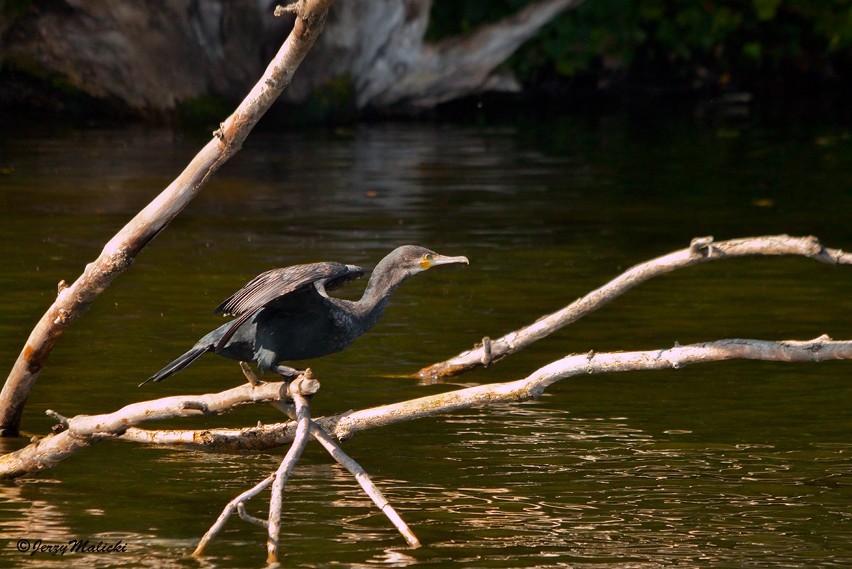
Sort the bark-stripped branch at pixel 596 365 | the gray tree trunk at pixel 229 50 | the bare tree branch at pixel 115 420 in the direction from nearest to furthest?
the bark-stripped branch at pixel 596 365 < the bare tree branch at pixel 115 420 < the gray tree trunk at pixel 229 50

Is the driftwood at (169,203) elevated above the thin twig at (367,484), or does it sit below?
above

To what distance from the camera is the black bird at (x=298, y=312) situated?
200 inches

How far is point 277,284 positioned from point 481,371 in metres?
2.67

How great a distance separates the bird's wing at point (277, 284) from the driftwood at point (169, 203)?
490 mm

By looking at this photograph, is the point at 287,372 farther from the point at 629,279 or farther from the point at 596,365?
the point at 629,279

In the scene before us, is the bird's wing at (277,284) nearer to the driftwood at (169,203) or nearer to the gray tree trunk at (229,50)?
the driftwood at (169,203)

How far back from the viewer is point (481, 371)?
7582 millimetres

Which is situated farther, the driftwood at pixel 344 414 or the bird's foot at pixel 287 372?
the bird's foot at pixel 287 372

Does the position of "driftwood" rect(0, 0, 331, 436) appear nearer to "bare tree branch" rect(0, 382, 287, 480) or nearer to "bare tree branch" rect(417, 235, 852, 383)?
"bare tree branch" rect(0, 382, 287, 480)

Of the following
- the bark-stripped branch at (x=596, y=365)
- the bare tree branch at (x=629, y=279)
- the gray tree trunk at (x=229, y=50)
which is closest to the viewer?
the bark-stripped branch at (x=596, y=365)

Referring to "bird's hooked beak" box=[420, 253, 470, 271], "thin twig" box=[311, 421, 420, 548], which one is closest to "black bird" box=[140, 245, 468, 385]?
"bird's hooked beak" box=[420, 253, 470, 271]

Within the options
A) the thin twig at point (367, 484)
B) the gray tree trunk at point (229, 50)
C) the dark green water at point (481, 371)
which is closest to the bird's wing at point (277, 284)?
the thin twig at point (367, 484)

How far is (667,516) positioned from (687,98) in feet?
59.8

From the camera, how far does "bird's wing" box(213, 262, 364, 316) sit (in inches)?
196
